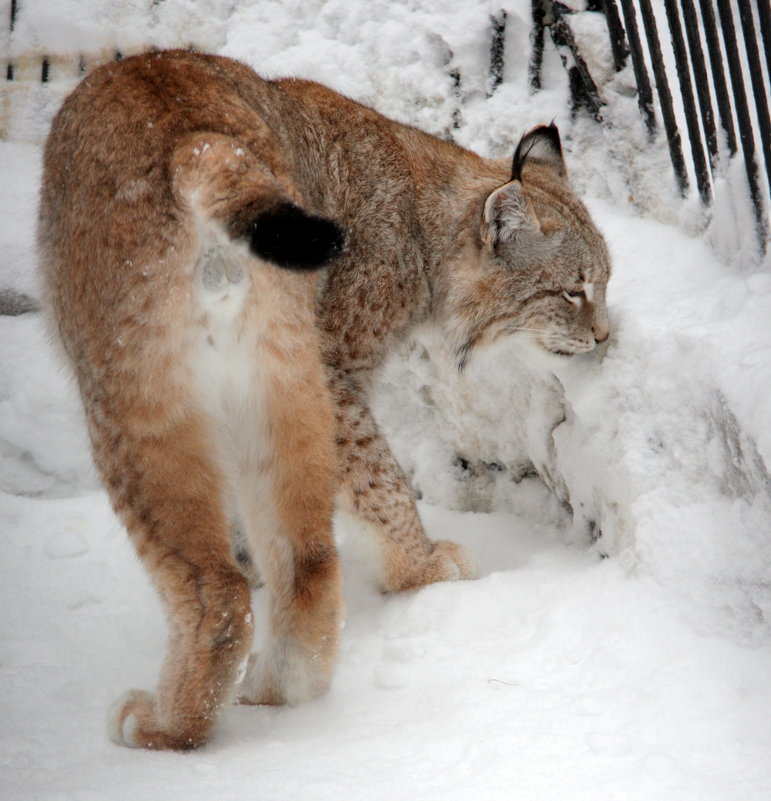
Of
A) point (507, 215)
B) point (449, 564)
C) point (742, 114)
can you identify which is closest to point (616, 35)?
point (742, 114)

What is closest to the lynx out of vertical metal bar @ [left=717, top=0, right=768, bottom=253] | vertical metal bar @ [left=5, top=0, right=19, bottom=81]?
vertical metal bar @ [left=717, top=0, right=768, bottom=253]

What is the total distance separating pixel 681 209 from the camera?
13.2ft

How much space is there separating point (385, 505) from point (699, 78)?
219 centimetres

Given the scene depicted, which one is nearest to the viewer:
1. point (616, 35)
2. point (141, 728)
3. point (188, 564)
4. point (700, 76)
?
point (188, 564)

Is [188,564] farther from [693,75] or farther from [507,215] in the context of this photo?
[693,75]

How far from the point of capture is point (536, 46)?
482 cm

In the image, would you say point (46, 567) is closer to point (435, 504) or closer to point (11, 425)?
point (11, 425)

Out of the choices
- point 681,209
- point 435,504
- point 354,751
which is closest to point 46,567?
point 435,504

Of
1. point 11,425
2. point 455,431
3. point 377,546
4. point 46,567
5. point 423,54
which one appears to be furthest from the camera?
point 423,54

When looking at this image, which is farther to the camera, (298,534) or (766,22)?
(766,22)

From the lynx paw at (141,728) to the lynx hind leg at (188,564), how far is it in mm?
17

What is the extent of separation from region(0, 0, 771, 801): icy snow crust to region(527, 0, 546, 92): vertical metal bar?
6 centimetres

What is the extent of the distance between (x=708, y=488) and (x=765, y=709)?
2.45 ft

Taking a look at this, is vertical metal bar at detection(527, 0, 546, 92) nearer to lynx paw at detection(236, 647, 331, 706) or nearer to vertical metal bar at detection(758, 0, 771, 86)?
vertical metal bar at detection(758, 0, 771, 86)
